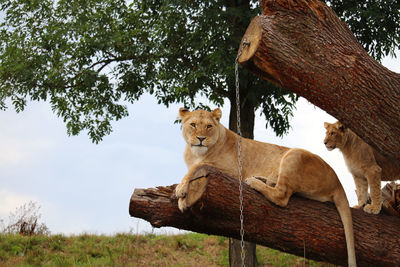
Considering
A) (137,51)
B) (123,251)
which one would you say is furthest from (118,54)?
(123,251)

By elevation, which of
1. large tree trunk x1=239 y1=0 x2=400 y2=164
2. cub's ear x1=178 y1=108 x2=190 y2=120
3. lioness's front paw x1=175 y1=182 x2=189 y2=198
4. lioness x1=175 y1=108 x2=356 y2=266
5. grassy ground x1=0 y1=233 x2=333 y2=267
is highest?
large tree trunk x1=239 y1=0 x2=400 y2=164

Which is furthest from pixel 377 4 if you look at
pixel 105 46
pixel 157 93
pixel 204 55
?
pixel 105 46

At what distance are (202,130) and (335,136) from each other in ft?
7.28

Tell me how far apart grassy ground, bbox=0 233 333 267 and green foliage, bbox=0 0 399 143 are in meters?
2.65

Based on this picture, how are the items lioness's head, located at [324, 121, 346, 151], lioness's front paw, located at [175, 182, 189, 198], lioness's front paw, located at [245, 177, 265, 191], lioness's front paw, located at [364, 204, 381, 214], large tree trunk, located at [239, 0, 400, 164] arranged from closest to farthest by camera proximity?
1. lioness's front paw, located at [175, 182, 189, 198]
2. large tree trunk, located at [239, 0, 400, 164]
3. lioness's front paw, located at [245, 177, 265, 191]
4. lioness's front paw, located at [364, 204, 381, 214]
5. lioness's head, located at [324, 121, 346, 151]

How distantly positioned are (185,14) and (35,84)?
4004mm

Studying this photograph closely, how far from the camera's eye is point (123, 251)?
10.5 meters

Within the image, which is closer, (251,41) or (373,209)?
(251,41)

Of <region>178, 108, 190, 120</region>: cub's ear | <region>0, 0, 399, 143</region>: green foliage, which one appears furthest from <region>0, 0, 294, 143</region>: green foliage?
<region>178, 108, 190, 120</region>: cub's ear

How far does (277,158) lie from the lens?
5449mm

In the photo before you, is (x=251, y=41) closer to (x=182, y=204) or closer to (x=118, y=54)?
(x=182, y=204)

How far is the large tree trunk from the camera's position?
4941 millimetres

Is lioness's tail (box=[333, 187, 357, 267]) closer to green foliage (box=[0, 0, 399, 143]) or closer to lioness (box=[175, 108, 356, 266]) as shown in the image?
lioness (box=[175, 108, 356, 266])

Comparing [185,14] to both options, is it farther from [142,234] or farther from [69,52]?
[142,234]
